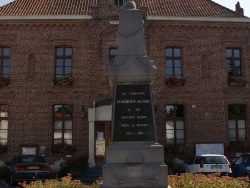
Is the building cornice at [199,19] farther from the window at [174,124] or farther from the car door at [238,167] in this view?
the car door at [238,167]

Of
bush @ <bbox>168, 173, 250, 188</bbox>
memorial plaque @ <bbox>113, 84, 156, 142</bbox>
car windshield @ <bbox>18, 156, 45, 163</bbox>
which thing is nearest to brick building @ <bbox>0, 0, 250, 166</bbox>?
car windshield @ <bbox>18, 156, 45, 163</bbox>

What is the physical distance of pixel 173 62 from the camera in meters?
22.2

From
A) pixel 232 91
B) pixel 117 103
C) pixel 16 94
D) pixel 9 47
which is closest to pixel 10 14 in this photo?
pixel 9 47

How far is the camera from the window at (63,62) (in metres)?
21.9

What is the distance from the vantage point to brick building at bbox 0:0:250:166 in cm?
2109

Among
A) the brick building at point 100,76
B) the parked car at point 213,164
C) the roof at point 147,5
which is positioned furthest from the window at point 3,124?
the parked car at point 213,164

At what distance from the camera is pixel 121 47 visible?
389 inches

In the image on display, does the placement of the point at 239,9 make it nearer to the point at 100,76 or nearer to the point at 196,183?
the point at 100,76

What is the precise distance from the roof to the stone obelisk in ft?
42.0

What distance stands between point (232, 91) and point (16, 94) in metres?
12.0

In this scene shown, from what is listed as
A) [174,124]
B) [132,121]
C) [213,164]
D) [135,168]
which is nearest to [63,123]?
[174,124]

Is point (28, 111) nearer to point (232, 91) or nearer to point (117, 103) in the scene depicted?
point (232, 91)

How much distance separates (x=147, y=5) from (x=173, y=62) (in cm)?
403

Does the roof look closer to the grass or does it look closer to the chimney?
the chimney
